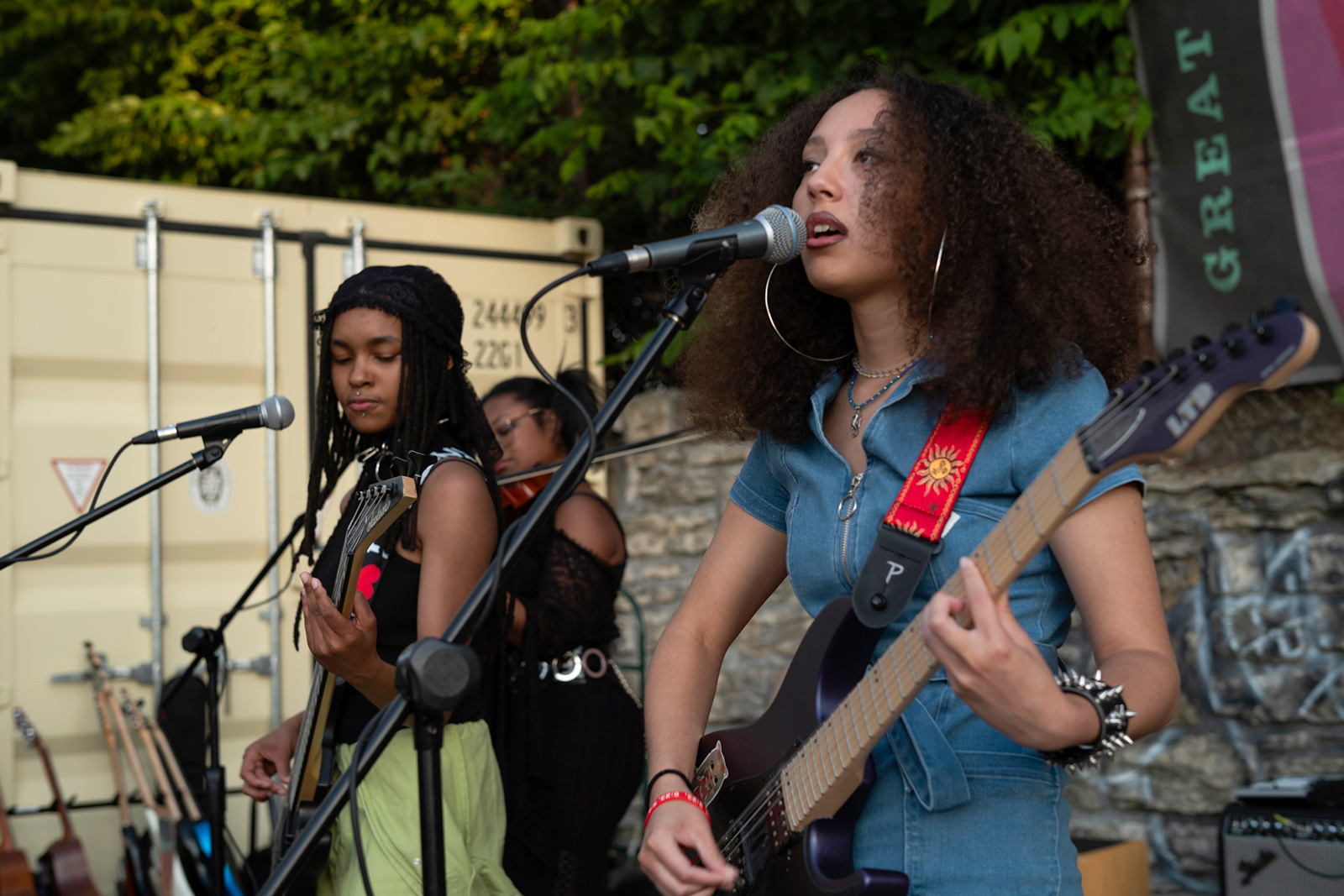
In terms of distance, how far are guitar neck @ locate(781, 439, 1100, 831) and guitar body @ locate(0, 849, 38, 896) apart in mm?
2743

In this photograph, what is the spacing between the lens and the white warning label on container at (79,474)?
3.76 meters

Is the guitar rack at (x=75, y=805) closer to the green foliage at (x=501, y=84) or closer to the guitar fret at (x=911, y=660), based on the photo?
the green foliage at (x=501, y=84)

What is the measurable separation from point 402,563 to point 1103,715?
52.0 inches

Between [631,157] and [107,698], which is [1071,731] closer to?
[107,698]

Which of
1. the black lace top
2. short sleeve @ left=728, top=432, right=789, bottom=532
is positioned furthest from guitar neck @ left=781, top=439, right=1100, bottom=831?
the black lace top

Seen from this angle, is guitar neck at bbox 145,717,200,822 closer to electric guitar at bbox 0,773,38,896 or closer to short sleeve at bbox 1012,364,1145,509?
electric guitar at bbox 0,773,38,896

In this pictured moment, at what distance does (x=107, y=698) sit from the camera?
12.0 ft

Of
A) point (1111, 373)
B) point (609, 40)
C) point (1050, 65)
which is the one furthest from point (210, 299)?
point (1111, 373)

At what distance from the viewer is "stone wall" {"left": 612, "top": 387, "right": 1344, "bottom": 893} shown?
3.08 metres

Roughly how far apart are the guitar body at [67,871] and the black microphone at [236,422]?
1872mm

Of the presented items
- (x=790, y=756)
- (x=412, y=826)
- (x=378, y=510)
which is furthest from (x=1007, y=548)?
(x=412, y=826)

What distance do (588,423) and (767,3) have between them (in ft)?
11.5

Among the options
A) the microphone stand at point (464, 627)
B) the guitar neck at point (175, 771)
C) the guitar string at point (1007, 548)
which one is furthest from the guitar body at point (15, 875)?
the guitar string at point (1007, 548)

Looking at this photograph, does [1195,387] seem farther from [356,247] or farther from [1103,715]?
[356,247]
